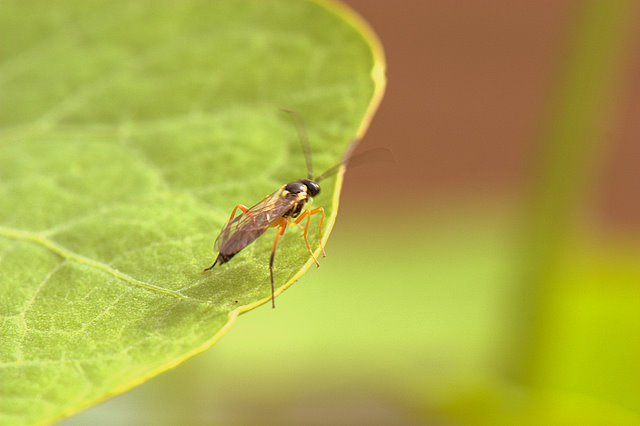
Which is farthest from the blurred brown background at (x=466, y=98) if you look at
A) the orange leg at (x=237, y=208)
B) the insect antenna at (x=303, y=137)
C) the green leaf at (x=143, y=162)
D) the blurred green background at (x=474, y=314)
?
the orange leg at (x=237, y=208)

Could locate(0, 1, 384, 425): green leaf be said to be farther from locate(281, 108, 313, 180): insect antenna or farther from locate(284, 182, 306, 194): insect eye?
locate(284, 182, 306, 194): insect eye

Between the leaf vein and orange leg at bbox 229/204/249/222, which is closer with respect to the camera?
the leaf vein

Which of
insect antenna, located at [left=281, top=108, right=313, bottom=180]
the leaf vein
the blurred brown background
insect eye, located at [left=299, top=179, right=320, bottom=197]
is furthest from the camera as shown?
the blurred brown background

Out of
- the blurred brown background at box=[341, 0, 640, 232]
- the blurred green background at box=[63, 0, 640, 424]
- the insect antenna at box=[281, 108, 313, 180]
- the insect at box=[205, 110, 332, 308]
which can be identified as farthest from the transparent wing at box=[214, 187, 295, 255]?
the blurred brown background at box=[341, 0, 640, 232]

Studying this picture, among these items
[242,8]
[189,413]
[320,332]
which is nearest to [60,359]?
[242,8]

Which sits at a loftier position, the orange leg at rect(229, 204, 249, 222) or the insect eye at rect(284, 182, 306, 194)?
the insect eye at rect(284, 182, 306, 194)

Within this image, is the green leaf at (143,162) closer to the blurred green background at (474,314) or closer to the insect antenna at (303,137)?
the insect antenna at (303,137)

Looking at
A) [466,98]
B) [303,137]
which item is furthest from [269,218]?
[466,98]
